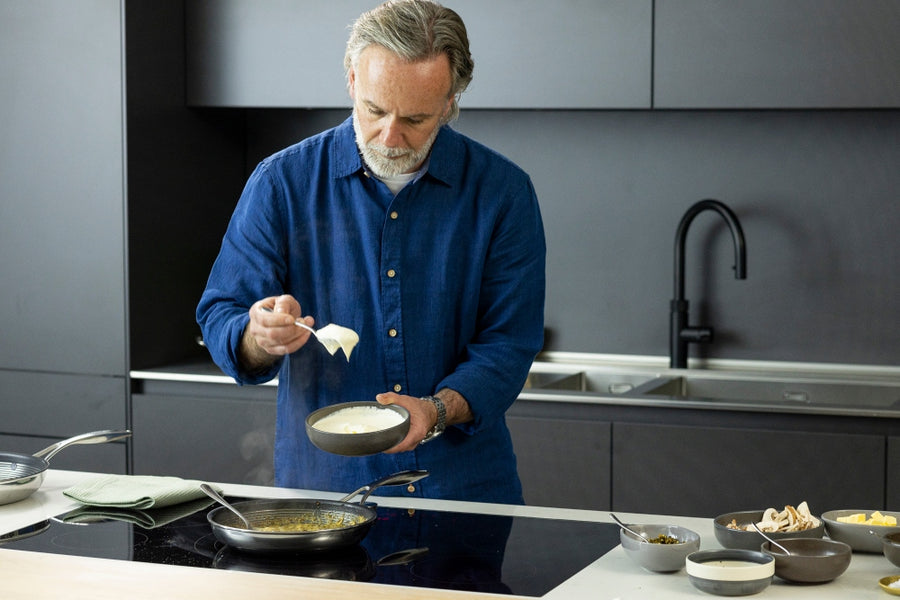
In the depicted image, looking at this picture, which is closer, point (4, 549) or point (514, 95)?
point (4, 549)

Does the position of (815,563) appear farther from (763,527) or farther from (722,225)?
(722,225)

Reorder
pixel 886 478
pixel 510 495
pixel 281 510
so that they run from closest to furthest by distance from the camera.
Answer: pixel 281 510, pixel 510 495, pixel 886 478

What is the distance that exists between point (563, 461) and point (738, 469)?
0.44 meters

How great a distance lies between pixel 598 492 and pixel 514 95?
1111mm

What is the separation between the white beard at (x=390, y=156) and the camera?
1945mm

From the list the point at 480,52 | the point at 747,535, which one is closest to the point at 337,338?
the point at 747,535

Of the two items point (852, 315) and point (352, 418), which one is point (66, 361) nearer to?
point (352, 418)

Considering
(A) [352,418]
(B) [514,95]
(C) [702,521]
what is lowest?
(C) [702,521]

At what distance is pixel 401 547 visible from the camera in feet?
5.26

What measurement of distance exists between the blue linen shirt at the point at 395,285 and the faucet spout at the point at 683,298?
4.17 feet

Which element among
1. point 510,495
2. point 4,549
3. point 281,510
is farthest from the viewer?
point 510,495

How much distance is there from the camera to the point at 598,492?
2.90 metres

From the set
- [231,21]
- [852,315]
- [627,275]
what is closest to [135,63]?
[231,21]

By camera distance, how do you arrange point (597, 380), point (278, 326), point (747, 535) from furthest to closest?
1. point (597, 380)
2. point (278, 326)
3. point (747, 535)
